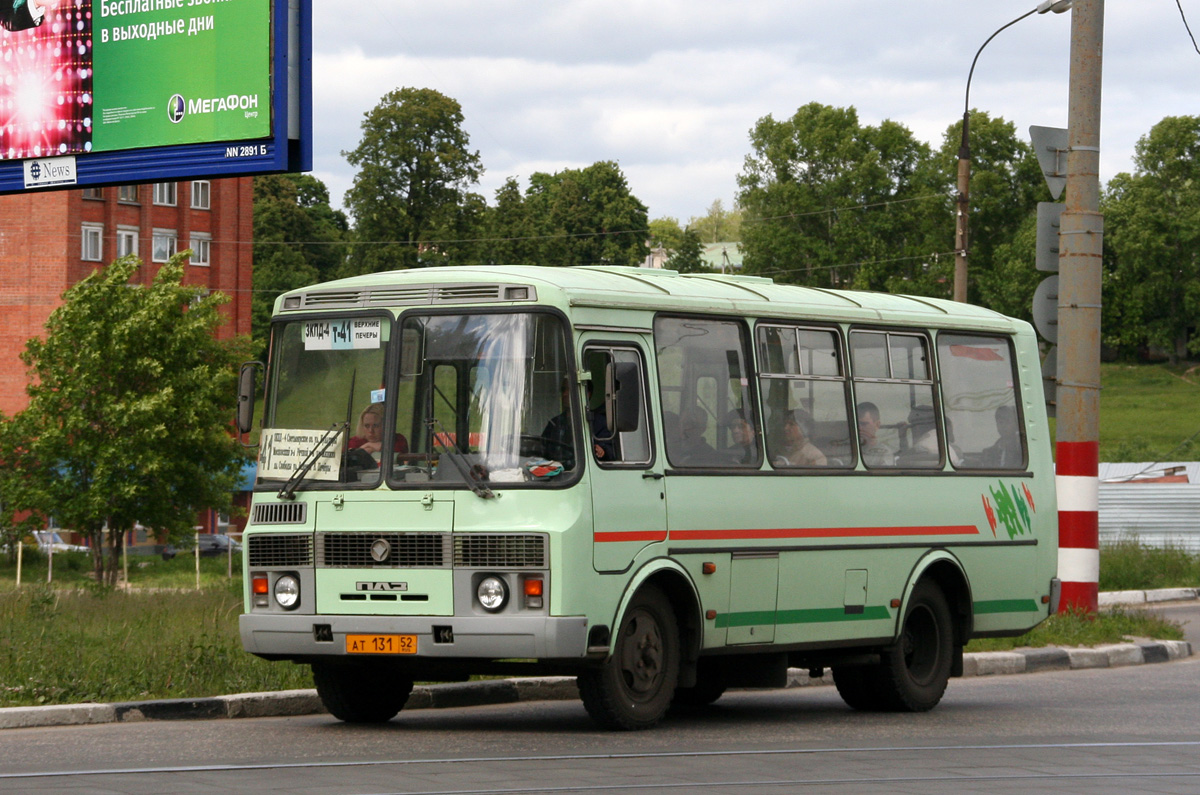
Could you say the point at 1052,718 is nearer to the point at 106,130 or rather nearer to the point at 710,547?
the point at 710,547

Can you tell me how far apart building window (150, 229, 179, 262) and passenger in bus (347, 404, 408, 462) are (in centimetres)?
5784

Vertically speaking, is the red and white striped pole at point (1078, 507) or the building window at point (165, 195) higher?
the building window at point (165, 195)

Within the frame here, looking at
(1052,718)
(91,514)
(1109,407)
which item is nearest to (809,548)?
(1052,718)

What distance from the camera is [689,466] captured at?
459 inches

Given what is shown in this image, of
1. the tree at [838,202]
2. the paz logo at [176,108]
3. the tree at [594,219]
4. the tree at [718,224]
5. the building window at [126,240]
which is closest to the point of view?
the paz logo at [176,108]

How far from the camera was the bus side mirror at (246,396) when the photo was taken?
11.5 metres

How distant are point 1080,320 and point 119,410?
→ 118ft

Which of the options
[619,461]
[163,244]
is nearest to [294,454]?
[619,461]

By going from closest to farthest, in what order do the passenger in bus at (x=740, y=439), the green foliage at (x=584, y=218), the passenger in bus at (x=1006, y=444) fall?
1. the passenger in bus at (x=740, y=439)
2. the passenger in bus at (x=1006, y=444)
3. the green foliage at (x=584, y=218)

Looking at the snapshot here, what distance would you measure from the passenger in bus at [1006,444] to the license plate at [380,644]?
5.81 metres

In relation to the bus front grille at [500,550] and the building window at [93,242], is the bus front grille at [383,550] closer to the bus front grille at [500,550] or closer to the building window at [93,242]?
the bus front grille at [500,550]

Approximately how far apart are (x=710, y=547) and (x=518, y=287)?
2.23 metres

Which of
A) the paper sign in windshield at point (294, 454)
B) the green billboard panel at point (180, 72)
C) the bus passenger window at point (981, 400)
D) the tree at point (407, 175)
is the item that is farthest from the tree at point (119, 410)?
the paper sign in windshield at point (294, 454)

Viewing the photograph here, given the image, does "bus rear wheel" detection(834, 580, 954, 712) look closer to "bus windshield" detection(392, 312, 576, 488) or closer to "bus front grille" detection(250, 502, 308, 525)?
"bus windshield" detection(392, 312, 576, 488)
